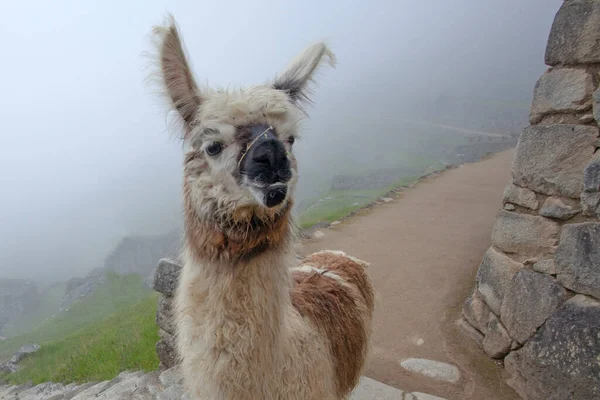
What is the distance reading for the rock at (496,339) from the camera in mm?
3580

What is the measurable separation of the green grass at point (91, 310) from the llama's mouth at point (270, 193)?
36.4 feet

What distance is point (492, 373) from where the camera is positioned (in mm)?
3619

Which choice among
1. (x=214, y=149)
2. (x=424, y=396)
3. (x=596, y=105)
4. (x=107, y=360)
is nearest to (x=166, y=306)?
(x=107, y=360)

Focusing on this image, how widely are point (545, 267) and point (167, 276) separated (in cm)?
342

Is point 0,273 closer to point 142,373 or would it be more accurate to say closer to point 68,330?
point 68,330

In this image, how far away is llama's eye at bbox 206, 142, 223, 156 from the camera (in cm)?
165

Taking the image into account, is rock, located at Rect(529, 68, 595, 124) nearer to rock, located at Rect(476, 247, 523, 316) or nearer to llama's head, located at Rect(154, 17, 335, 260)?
rock, located at Rect(476, 247, 523, 316)

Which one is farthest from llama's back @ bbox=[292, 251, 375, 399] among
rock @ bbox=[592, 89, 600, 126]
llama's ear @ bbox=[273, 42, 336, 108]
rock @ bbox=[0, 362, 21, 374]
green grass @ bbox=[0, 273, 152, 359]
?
green grass @ bbox=[0, 273, 152, 359]

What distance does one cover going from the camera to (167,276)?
3674mm

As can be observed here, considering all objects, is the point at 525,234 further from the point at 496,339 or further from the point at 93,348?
the point at 93,348

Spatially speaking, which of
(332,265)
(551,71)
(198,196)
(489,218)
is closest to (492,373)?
(332,265)

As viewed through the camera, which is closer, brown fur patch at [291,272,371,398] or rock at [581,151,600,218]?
brown fur patch at [291,272,371,398]

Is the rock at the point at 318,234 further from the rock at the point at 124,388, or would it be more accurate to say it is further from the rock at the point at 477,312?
the rock at the point at 124,388

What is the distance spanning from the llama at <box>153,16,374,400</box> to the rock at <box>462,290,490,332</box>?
278 cm
